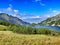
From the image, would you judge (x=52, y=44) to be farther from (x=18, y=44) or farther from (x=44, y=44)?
(x=18, y=44)

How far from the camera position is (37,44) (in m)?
24.4

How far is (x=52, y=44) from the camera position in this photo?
25109 mm

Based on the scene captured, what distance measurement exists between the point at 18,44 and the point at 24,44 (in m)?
0.88

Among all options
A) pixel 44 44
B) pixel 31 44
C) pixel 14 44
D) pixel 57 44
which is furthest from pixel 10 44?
pixel 57 44

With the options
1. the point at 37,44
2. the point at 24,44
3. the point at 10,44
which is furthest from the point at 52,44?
the point at 10,44

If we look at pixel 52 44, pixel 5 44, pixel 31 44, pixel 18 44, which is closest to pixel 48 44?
pixel 52 44

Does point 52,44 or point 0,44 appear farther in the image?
point 52,44

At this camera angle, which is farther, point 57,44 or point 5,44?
point 57,44

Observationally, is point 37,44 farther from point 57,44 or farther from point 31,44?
point 57,44

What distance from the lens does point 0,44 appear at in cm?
2356

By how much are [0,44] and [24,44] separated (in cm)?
348

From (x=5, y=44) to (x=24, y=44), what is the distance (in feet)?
9.06

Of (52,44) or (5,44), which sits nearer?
(5,44)

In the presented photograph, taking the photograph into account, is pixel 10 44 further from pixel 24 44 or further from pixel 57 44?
pixel 57 44
